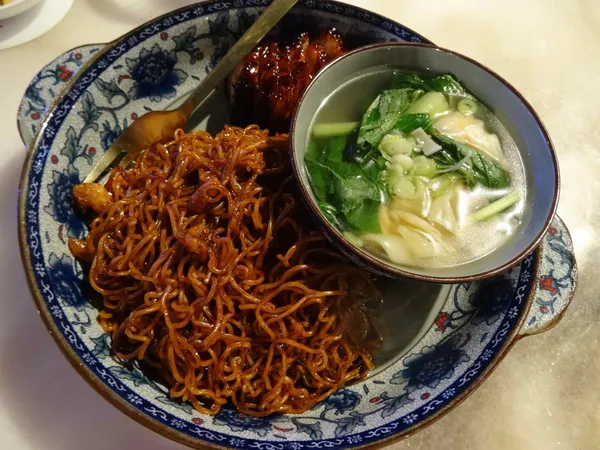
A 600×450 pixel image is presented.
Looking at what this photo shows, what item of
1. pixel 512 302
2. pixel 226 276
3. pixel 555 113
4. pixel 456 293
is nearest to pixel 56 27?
pixel 226 276

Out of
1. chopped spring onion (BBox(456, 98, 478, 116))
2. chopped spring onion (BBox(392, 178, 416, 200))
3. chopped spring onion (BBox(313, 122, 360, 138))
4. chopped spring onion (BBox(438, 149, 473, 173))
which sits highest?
chopped spring onion (BBox(456, 98, 478, 116))

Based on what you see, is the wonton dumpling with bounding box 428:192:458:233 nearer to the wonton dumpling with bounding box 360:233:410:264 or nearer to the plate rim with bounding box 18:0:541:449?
the wonton dumpling with bounding box 360:233:410:264

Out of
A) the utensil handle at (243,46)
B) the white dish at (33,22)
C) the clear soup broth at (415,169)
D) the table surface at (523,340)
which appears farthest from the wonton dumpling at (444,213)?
the white dish at (33,22)

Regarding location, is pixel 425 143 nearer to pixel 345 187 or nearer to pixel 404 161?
pixel 404 161

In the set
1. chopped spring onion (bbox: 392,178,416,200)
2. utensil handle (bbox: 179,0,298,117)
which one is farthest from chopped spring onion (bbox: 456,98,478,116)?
utensil handle (bbox: 179,0,298,117)

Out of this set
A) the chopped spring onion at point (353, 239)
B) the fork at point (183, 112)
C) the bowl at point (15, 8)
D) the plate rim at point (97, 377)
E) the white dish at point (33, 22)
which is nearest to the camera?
the plate rim at point (97, 377)

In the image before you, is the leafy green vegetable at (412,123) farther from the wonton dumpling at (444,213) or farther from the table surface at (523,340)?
the table surface at (523,340)
